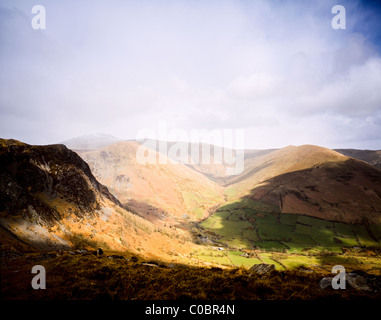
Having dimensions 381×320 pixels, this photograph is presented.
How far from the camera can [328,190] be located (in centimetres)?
8462

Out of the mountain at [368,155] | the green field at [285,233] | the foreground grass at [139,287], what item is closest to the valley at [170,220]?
the foreground grass at [139,287]

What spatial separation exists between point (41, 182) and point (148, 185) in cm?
8302

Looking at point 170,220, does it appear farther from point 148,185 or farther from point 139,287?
point 139,287

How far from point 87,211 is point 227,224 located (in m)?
69.6

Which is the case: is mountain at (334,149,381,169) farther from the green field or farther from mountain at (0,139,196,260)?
mountain at (0,139,196,260)

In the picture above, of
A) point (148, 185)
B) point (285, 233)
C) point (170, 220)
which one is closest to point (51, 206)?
point (170, 220)

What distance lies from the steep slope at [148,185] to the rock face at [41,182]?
58.3 meters

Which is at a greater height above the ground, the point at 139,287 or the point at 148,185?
the point at 139,287

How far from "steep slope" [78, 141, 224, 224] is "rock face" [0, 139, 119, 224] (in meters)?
58.3

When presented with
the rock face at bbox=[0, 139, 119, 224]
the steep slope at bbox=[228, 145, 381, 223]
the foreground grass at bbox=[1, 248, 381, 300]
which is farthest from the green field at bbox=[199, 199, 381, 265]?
the foreground grass at bbox=[1, 248, 381, 300]

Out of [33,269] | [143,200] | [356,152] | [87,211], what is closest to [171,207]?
[143,200]

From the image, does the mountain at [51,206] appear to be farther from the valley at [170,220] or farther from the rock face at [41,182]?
the valley at [170,220]

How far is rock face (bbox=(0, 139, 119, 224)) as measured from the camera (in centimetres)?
1656

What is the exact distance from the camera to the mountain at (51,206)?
591 inches
